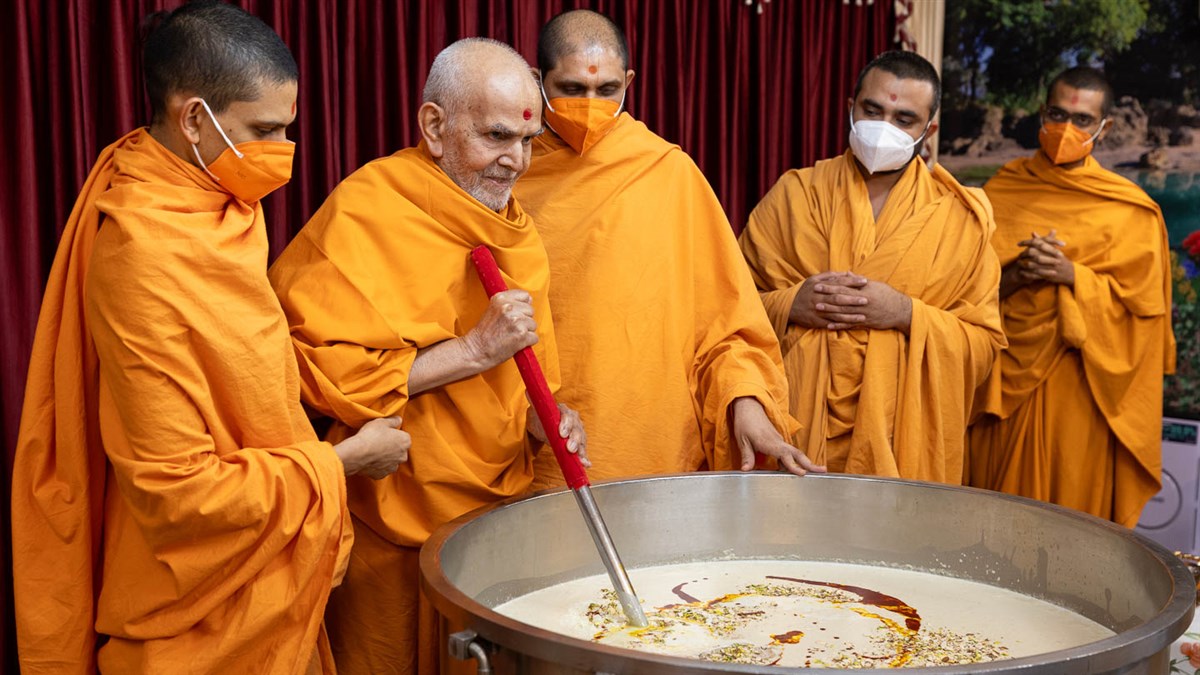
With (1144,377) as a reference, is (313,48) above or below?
above

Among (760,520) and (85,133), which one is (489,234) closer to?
(760,520)

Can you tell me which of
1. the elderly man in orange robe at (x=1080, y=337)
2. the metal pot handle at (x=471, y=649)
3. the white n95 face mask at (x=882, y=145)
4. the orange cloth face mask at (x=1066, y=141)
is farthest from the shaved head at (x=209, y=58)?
the orange cloth face mask at (x=1066, y=141)

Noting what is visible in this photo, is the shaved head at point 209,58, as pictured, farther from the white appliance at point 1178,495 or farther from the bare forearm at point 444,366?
the white appliance at point 1178,495

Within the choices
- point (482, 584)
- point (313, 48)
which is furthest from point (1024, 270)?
point (482, 584)

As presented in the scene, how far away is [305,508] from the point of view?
6.59 ft

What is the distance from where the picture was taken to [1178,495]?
5.24 metres

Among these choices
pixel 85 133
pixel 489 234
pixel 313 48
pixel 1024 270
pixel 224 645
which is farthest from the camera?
pixel 1024 270

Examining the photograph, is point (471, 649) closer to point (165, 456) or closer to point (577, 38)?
point (165, 456)

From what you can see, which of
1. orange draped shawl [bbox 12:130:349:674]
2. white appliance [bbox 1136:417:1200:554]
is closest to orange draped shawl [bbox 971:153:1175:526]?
white appliance [bbox 1136:417:1200:554]

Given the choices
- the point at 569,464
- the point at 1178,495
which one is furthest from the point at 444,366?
the point at 1178,495

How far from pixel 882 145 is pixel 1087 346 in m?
1.21

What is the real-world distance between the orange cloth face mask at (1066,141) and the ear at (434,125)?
8.74ft

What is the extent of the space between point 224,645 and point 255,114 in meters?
0.86

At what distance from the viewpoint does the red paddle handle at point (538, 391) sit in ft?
7.04
